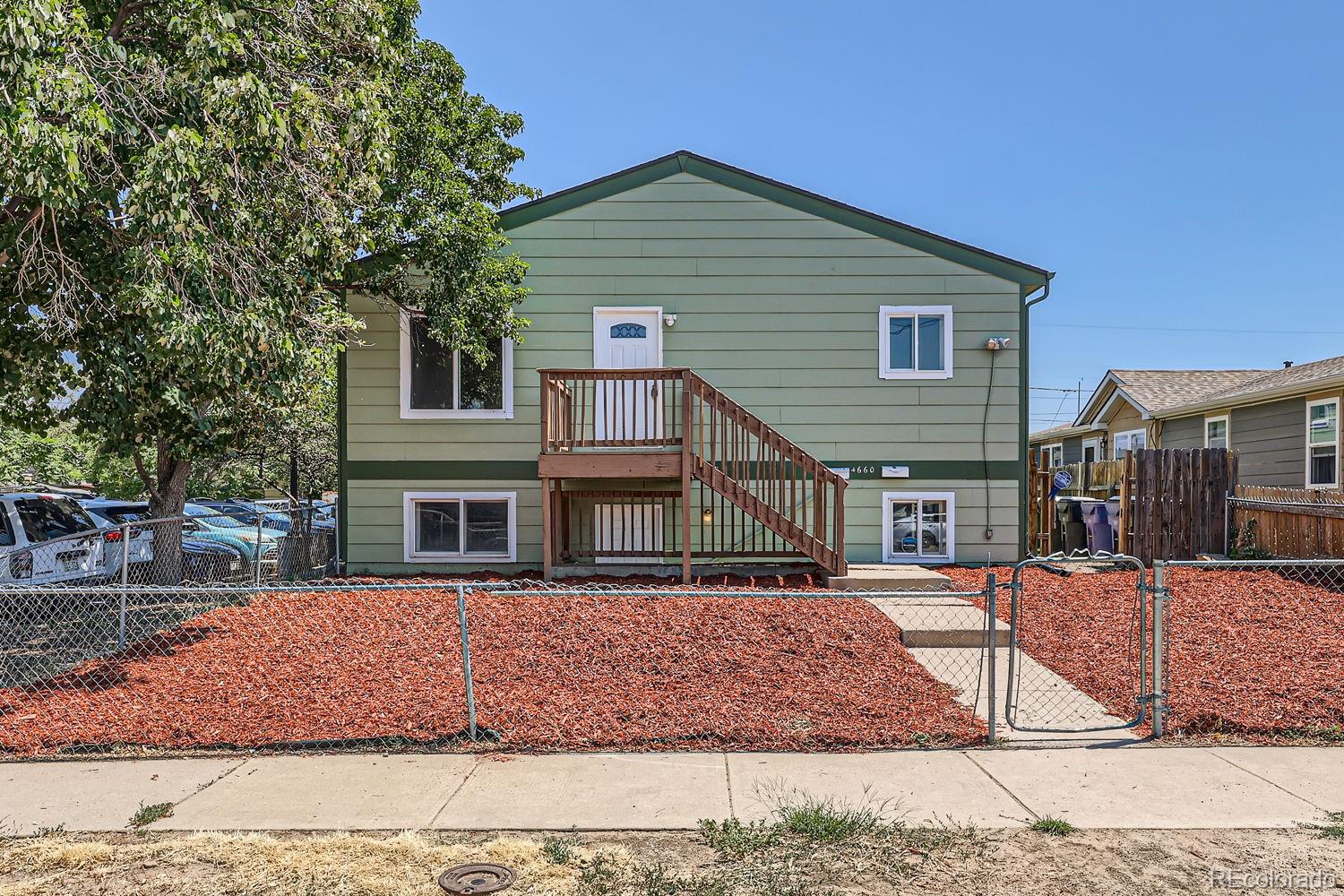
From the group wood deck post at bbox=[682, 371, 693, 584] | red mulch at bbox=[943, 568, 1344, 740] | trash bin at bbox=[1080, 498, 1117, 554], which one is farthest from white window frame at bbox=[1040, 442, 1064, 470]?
wood deck post at bbox=[682, 371, 693, 584]

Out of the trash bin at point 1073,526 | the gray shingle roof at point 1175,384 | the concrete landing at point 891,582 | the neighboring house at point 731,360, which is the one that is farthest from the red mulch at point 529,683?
the gray shingle roof at point 1175,384

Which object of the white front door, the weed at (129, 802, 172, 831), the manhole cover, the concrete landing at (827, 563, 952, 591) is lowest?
the weed at (129, 802, 172, 831)

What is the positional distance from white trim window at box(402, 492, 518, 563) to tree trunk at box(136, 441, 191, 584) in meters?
2.68

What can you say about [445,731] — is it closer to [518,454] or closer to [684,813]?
[684,813]

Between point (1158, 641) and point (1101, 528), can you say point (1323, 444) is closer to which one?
point (1101, 528)

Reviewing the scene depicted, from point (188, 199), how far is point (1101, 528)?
1273 centimetres

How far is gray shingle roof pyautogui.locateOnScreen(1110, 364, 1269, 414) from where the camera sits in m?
20.2

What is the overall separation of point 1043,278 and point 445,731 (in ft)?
32.3

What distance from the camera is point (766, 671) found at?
21.8 feet

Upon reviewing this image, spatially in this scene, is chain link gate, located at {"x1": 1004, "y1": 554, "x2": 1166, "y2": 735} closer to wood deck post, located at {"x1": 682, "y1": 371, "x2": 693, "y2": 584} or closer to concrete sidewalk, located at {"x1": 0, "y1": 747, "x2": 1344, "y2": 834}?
concrete sidewalk, located at {"x1": 0, "y1": 747, "x2": 1344, "y2": 834}

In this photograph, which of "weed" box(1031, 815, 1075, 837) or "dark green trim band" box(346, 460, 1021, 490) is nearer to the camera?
"weed" box(1031, 815, 1075, 837)

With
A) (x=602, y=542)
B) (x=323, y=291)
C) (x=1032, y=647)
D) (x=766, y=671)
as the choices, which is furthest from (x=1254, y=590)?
(x=323, y=291)

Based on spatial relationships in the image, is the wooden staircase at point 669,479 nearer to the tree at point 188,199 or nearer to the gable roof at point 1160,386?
the tree at point 188,199

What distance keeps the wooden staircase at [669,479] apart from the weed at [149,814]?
5.84m
